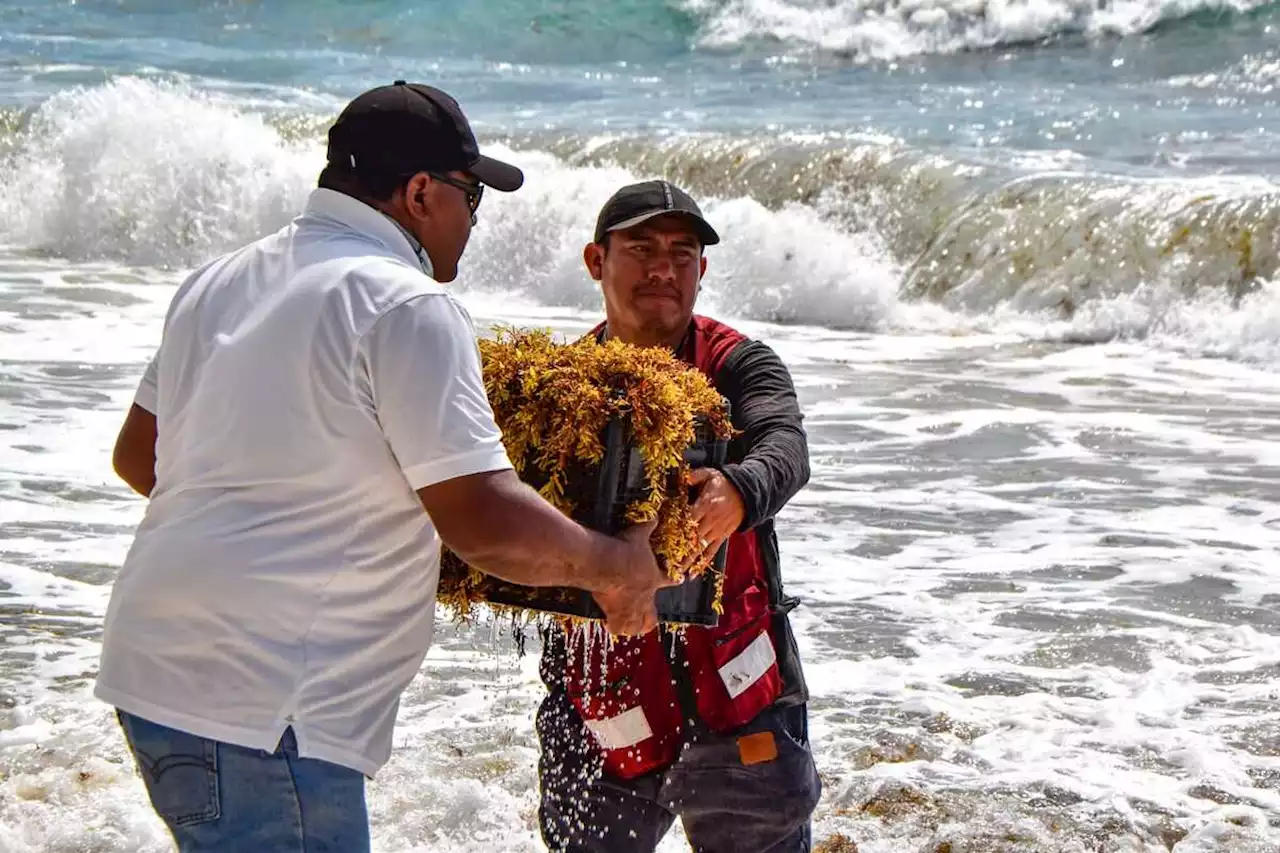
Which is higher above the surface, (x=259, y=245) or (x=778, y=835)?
(x=259, y=245)

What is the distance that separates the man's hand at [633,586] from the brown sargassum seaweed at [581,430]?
3 centimetres

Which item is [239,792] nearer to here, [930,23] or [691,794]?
[691,794]

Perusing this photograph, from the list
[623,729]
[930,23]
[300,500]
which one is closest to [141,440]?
[300,500]

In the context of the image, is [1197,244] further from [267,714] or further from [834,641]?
[267,714]

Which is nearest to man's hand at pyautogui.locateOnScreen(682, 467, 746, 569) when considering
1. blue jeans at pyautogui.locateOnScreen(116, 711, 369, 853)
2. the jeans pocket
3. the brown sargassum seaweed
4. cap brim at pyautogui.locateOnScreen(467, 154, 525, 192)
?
the brown sargassum seaweed

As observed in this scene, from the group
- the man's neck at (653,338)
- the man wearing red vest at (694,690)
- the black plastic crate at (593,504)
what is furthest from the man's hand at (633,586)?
the man's neck at (653,338)

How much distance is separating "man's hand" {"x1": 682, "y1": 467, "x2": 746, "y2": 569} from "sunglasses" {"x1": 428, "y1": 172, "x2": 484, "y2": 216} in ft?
1.81

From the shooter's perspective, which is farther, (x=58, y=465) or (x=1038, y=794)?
(x=58, y=465)

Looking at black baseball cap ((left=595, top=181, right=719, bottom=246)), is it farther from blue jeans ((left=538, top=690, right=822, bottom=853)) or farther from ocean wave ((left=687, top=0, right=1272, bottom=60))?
ocean wave ((left=687, top=0, right=1272, bottom=60))

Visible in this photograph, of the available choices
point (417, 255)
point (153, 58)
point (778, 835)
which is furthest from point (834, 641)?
point (153, 58)

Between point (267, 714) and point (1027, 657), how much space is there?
14.1ft

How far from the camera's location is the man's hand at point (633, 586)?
2.70 metres

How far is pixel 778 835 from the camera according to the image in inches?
127

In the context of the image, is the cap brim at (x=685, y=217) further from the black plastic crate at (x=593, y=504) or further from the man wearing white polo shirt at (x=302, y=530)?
the man wearing white polo shirt at (x=302, y=530)
